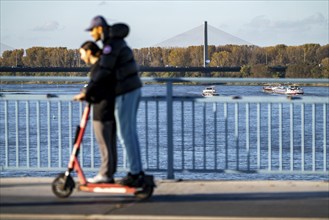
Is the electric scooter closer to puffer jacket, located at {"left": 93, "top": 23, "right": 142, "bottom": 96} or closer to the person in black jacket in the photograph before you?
the person in black jacket

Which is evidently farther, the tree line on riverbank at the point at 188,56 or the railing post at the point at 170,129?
the tree line on riverbank at the point at 188,56

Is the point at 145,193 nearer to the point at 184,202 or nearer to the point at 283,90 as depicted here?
the point at 184,202

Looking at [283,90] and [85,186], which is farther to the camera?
[283,90]

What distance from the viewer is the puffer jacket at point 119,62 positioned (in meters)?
7.74

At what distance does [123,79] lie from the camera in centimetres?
785

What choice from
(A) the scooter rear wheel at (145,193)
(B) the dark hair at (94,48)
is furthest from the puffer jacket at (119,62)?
(A) the scooter rear wheel at (145,193)

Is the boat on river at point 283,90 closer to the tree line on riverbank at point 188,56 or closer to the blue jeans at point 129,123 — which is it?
the tree line on riverbank at point 188,56

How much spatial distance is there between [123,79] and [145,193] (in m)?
1.06

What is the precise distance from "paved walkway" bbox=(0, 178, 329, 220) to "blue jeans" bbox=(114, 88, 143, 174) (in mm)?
388

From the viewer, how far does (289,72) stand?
53.6 m

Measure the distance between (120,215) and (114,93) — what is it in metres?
1.25

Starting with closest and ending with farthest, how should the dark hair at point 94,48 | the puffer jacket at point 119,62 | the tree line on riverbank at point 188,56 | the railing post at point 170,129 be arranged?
1. the puffer jacket at point 119,62
2. the dark hair at point 94,48
3. the railing post at point 170,129
4. the tree line on riverbank at point 188,56

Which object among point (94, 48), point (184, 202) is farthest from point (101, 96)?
point (184, 202)

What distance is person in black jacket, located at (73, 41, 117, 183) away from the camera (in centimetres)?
785
